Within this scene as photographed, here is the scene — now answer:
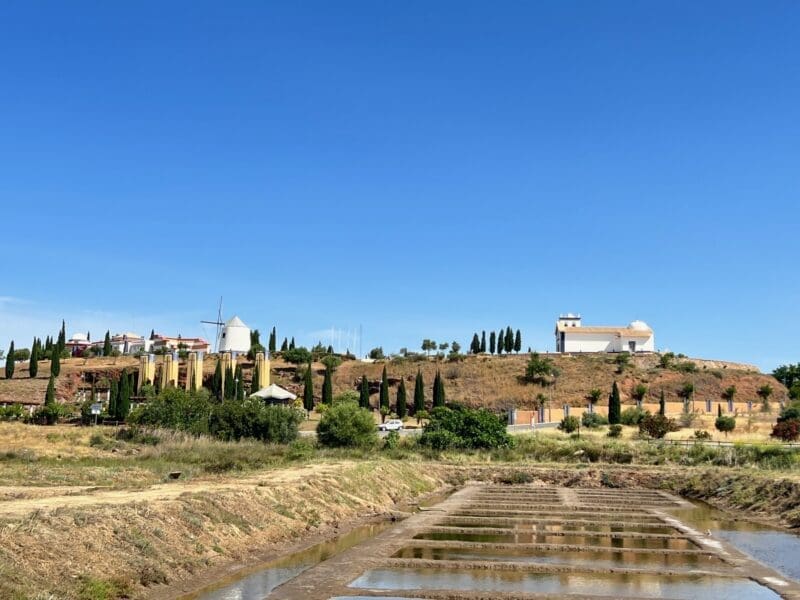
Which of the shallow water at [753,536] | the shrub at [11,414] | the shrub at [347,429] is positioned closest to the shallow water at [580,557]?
the shallow water at [753,536]

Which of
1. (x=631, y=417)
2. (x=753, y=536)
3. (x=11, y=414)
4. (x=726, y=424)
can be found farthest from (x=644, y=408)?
(x=11, y=414)

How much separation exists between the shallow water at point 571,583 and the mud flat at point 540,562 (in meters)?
0.02

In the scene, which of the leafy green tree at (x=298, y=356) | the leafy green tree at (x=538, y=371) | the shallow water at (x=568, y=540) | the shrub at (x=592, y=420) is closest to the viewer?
the shallow water at (x=568, y=540)

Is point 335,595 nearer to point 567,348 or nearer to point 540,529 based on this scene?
point 540,529

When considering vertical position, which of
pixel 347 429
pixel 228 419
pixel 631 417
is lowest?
pixel 347 429

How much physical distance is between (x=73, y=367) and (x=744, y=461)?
229 ft

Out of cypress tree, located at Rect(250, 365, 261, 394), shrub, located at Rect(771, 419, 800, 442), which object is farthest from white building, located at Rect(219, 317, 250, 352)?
shrub, located at Rect(771, 419, 800, 442)

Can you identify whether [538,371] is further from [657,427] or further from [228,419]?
[228,419]

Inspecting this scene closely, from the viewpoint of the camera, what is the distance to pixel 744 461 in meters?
38.5

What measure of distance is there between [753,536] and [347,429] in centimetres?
2597

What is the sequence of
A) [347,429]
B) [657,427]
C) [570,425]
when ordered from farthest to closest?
[570,425], [657,427], [347,429]

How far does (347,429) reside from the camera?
44125mm

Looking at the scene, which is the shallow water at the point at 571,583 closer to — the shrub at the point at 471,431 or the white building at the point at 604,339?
the shrub at the point at 471,431

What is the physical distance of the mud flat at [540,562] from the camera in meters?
13.4
